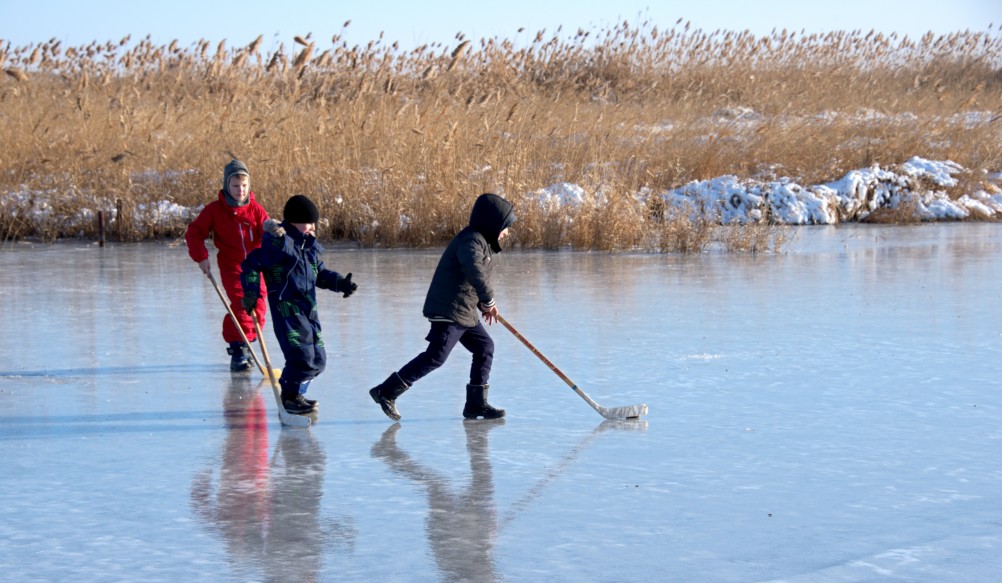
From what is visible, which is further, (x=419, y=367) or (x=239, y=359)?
(x=239, y=359)

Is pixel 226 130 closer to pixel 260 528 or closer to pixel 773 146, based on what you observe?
pixel 773 146

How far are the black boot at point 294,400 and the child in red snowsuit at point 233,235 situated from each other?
1284 millimetres

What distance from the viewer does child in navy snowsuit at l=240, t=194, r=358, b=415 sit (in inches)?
220

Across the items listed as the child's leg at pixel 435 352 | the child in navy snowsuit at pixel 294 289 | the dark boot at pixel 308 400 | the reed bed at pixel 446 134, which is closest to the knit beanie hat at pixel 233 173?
the child in navy snowsuit at pixel 294 289

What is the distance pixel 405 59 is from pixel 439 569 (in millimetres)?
16876

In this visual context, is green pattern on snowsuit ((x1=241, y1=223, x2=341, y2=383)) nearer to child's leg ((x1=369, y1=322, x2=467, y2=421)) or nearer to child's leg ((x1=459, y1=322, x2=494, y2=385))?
child's leg ((x1=369, y1=322, x2=467, y2=421))

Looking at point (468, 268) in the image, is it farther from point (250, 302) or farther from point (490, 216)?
point (250, 302)

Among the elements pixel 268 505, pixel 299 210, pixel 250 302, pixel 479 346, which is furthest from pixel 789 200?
pixel 268 505

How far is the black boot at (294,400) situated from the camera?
5508 mm

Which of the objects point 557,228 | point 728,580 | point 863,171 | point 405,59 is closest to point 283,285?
point 728,580

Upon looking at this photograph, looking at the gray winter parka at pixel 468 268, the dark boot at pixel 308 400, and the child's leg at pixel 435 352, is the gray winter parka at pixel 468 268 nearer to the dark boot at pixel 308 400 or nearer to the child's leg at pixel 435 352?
the child's leg at pixel 435 352

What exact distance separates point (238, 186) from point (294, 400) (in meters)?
1.81

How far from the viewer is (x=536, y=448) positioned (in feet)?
16.3

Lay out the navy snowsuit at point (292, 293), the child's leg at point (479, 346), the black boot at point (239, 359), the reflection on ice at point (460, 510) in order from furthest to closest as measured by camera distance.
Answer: the black boot at point (239, 359) < the child's leg at point (479, 346) < the navy snowsuit at point (292, 293) < the reflection on ice at point (460, 510)
